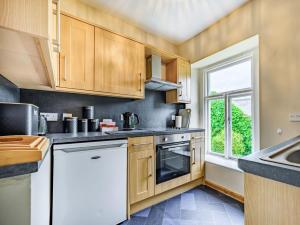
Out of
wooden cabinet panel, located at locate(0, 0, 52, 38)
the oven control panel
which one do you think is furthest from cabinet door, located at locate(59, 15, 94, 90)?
wooden cabinet panel, located at locate(0, 0, 52, 38)

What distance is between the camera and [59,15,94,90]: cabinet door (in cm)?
158

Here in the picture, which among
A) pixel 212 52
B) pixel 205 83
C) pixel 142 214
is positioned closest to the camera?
pixel 142 214

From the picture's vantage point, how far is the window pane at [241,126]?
2.20 meters

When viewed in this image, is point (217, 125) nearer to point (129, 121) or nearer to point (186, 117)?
point (186, 117)

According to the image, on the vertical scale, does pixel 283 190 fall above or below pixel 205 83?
below

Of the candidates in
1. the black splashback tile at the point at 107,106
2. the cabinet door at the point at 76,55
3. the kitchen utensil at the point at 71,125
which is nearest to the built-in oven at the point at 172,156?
the black splashback tile at the point at 107,106

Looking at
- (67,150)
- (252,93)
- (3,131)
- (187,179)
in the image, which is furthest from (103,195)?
(252,93)

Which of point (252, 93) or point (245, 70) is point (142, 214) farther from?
point (245, 70)

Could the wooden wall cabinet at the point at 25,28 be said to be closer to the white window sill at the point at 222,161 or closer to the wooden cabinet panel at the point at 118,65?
the wooden cabinet panel at the point at 118,65

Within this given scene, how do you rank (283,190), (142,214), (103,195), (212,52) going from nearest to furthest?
(283,190)
(103,195)
(142,214)
(212,52)

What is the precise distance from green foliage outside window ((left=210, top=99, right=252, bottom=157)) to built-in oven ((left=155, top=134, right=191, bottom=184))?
69 cm

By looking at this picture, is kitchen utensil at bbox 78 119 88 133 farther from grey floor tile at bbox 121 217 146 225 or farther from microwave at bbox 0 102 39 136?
grey floor tile at bbox 121 217 146 225

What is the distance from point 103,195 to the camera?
4.75 feet

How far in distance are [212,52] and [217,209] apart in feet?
7.00
